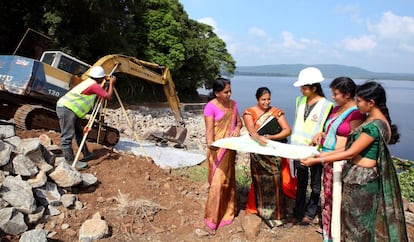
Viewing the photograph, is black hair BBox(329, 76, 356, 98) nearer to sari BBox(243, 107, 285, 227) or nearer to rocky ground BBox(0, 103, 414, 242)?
sari BBox(243, 107, 285, 227)

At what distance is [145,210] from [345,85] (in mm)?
2610

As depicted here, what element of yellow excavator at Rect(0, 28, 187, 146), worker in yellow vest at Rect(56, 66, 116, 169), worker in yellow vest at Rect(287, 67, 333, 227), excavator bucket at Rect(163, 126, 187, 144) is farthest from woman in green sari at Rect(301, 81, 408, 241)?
excavator bucket at Rect(163, 126, 187, 144)

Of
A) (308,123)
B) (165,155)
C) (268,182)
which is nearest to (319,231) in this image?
(268,182)

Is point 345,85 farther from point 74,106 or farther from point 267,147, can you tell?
point 74,106

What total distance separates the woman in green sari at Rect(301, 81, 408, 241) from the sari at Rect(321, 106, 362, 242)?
0.47 ft

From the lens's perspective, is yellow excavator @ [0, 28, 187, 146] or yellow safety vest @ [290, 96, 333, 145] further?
yellow excavator @ [0, 28, 187, 146]

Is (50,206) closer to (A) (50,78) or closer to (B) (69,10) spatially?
(A) (50,78)

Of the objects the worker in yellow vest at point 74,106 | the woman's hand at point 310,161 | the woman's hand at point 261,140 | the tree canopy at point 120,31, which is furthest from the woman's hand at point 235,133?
the tree canopy at point 120,31

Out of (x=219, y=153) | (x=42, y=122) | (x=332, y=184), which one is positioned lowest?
(x=42, y=122)

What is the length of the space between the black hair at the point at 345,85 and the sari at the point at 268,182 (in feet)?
2.39

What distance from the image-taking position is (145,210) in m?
4.28

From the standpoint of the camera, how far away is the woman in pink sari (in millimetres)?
3764

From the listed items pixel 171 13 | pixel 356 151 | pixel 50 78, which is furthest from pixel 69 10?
pixel 356 151

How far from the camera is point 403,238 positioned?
283 cm
